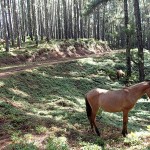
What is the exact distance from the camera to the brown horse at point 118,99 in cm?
1052

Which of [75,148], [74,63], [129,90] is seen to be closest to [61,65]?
[74,63]

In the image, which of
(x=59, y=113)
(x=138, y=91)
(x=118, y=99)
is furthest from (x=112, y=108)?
(x=59, y=113)

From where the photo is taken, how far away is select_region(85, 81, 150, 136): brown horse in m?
10.5

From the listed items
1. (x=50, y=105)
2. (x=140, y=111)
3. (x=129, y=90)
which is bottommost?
(x=140, y=111)

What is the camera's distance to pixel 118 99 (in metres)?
10.8

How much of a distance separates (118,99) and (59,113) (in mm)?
3191

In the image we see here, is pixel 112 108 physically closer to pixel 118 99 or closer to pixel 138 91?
pixel 118 99

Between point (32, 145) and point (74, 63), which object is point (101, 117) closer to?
point (32, 145)

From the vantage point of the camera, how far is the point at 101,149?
8859mm

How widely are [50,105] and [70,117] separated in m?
2.48

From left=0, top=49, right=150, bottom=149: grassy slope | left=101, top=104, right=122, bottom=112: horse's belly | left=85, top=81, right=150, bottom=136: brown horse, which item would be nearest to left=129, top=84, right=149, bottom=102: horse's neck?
left=85, top=81, right=150, bottom=136: brown horse

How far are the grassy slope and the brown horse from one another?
2.54ft

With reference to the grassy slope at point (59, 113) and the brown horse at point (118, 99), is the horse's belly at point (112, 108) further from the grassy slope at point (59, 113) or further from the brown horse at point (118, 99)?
the grassy slope at point (59, 113)

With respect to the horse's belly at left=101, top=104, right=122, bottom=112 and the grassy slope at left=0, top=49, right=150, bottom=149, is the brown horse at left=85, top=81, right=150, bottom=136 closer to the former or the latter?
the horse's belly at left=101, top=104, right=122, bottom=112
